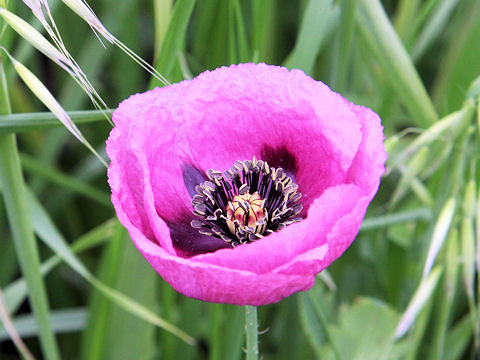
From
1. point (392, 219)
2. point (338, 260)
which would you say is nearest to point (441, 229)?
point (392, 219)

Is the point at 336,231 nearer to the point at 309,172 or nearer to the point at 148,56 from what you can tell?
the point at 309,172

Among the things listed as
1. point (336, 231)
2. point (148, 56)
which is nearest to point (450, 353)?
point (336, 231)

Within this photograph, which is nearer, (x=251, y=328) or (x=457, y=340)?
(x=251, y=328)

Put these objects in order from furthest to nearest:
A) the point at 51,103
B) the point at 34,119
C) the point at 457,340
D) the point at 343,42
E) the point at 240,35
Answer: the point at 457,340, the point at 343,42, the point at 240,35, the point at 34,119, the point at 51,103

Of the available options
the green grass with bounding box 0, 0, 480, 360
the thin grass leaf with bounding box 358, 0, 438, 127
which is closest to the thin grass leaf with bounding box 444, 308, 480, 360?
the green grass with bounding box 0, 0, 480, 360

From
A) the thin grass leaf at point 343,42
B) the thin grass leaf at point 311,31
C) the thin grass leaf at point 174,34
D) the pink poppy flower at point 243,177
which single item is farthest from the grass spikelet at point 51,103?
the thin grass leaf at point 343,42

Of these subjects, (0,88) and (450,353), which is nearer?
(0,88)

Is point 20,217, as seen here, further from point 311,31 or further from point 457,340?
point 457,340
